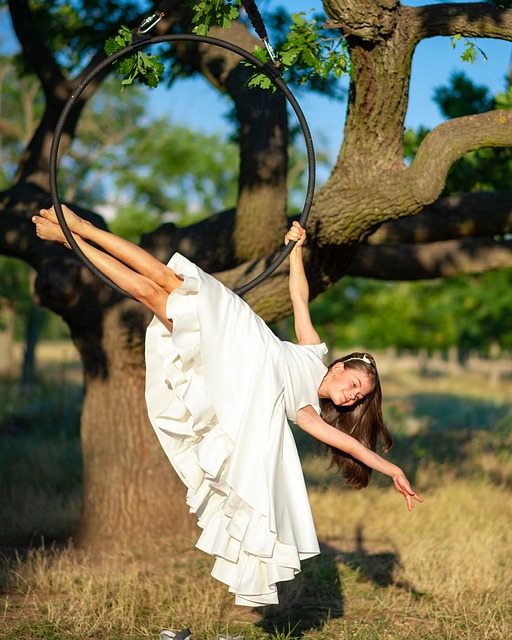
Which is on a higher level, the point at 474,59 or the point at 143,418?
the point at 474,59

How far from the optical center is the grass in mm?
5234

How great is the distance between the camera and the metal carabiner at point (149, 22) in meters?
4.08

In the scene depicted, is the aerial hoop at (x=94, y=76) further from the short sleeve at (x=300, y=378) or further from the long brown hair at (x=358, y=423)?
the long brown hair at (x=358, y=423)

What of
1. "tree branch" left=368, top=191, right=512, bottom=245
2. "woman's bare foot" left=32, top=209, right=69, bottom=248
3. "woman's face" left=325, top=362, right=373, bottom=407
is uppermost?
"tree branch" left=368, top=191, right=512, bottom=245

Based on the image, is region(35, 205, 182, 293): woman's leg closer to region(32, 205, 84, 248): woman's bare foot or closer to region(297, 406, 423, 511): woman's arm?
region(32, 205, 84, 248): woman's bare foot

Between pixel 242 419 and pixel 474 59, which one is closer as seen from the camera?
pixel 242 419

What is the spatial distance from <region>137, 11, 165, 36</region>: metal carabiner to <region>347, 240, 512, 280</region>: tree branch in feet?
14.3

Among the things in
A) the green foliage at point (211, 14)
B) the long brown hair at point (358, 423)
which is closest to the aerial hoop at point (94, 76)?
the green foliage at point (211, 14)

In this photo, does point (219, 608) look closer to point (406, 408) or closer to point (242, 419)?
point (242, 419)

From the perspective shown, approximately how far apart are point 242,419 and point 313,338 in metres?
0.88

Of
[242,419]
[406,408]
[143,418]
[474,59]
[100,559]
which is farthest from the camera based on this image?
[406,408]

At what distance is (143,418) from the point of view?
710cm

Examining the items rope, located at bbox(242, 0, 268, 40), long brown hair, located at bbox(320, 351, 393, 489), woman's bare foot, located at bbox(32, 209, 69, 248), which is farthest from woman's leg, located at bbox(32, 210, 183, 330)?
rope, located at bbox(242, 0, 268, 40)

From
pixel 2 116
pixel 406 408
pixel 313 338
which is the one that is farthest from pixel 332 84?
pixel 2 116
